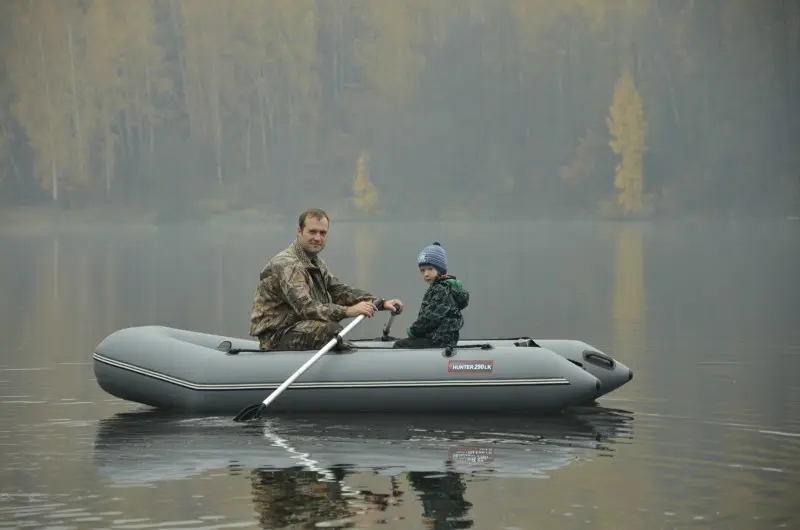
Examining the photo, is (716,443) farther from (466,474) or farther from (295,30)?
(295,30)

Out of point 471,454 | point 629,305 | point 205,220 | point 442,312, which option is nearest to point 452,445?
point 471,454

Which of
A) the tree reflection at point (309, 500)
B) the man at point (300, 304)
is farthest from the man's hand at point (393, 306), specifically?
the tree reflection at point (309, 500)

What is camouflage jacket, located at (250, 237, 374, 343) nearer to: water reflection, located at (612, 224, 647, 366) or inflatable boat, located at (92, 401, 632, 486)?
inflatable boat, located at (92, 401, 632, 486)

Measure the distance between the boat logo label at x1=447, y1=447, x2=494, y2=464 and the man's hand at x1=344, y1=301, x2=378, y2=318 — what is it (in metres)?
1.78

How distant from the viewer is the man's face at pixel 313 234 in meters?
11.2

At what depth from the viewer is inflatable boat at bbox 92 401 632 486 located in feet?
29.4

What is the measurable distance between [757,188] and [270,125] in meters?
26.4

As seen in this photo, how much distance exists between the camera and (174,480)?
28.2ft

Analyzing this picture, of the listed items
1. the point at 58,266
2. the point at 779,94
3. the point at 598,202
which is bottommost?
the point at 58,266

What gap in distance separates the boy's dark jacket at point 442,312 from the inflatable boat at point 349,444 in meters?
0.69

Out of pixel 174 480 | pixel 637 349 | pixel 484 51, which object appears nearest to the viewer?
pixel 174 480

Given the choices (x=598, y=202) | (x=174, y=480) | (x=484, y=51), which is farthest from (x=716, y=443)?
(x=484, y=51)

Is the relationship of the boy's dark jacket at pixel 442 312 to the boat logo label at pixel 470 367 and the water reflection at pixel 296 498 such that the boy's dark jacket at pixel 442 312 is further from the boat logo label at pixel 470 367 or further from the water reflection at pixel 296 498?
the water reflection at pixel 296 498

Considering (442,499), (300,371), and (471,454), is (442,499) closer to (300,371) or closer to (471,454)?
(471,454)
